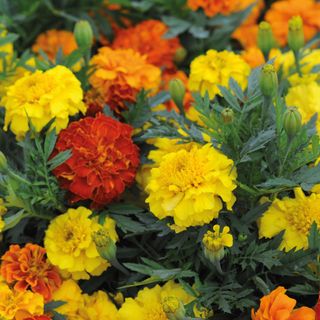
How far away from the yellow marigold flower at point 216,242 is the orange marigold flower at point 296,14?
30.5 inches

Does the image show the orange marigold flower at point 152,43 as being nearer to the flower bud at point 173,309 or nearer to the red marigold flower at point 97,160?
the red marigold flower at point 97,160

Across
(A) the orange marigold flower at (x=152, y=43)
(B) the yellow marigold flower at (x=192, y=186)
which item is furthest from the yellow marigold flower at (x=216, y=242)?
(A) the orange marigold flower at (x=152, y=43)

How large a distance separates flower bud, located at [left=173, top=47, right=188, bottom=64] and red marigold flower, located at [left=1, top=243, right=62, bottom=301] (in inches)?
24.2

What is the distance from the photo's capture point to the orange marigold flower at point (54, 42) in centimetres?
151

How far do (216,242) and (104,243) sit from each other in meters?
0.17

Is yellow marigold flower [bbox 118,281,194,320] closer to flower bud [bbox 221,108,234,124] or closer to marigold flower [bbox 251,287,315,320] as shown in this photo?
marigold flower [bbox 251,287,315,320]

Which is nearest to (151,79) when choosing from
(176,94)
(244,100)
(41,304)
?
(176,94)

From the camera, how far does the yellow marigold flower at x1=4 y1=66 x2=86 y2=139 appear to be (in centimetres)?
107

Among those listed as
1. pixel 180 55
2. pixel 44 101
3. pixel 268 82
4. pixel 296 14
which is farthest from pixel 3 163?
pixel 296 14

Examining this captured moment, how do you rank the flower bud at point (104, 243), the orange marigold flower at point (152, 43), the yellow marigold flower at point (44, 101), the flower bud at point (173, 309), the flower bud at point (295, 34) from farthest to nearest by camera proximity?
the orange marigold flower at point (152, 43) → the flower bud at point (295, 34) → the yellow marigold flower at point (44, 101) → the flower bud at point (104, 243) → the flower bud at point (173, 309)

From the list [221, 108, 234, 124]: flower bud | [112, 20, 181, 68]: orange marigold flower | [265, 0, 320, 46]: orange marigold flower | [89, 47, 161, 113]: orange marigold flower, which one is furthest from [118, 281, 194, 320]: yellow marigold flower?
[265, 0, 320, 46]: orange marigold flower

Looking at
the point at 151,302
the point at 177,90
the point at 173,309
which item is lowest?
the point at 151,302

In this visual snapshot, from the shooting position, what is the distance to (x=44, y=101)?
42.0 inches

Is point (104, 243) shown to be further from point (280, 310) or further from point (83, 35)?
point (83, 35)
